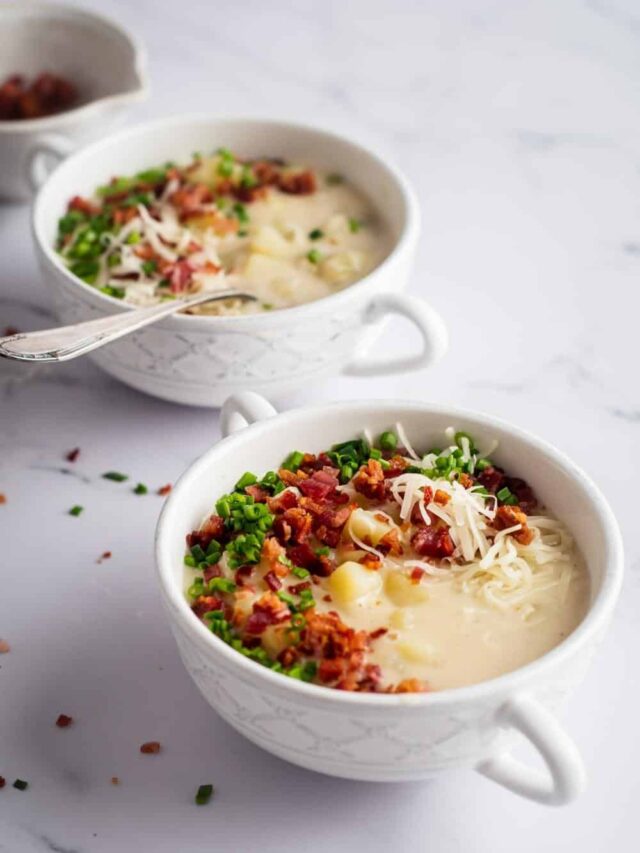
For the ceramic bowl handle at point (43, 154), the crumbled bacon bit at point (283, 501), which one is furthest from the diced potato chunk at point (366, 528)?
the ceramic bowl handle at point (43, 154)

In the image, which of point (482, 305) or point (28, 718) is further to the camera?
point (482, 305)

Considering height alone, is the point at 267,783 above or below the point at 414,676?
below

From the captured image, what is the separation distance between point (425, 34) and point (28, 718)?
3.32 metres

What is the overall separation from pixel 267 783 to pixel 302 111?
276 centimetres

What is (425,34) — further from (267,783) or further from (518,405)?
(267,783)

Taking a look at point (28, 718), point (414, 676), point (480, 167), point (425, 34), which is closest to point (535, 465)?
point (414, 676)

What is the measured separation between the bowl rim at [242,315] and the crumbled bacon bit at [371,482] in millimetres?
539

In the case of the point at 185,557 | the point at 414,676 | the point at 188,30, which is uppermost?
the point at 414,676

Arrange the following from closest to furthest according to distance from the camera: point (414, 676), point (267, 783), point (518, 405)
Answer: point (414, 676) < point (267, 783) < point (518, 405)

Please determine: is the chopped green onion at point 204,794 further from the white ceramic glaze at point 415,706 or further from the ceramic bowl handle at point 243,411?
the ceramic bowl handle at point 243,411

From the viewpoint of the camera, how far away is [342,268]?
3221mm

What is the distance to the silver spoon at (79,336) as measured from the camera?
2668mm

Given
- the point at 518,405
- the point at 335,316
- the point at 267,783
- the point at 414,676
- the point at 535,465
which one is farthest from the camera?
the point at 518,405

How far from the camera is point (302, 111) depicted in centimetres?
445
